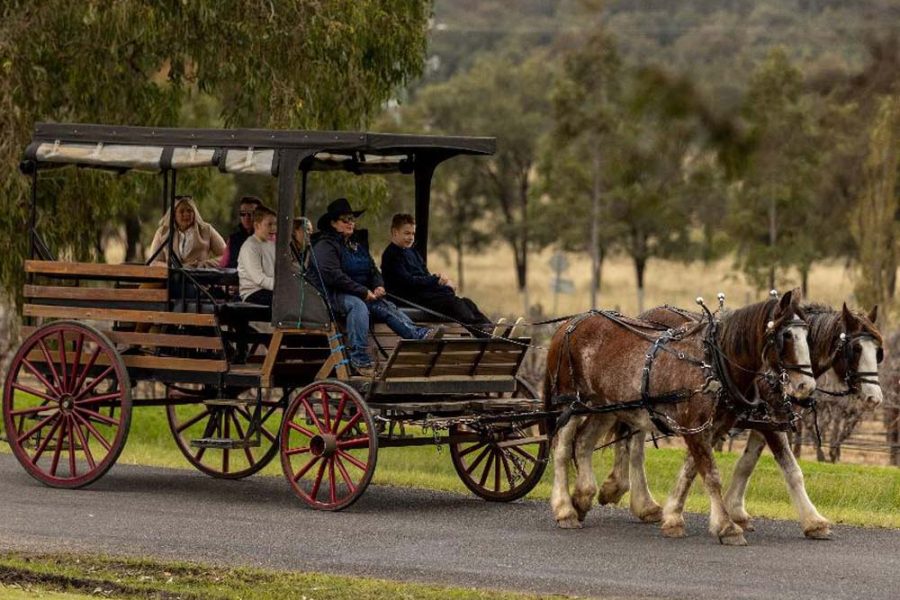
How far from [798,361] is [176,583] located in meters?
4.25

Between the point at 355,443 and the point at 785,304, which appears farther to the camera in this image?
the point at 355,443

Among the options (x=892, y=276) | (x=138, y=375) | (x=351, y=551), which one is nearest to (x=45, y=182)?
(x=138, y=375)

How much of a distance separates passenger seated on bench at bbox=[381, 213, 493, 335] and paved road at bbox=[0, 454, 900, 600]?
158 cm

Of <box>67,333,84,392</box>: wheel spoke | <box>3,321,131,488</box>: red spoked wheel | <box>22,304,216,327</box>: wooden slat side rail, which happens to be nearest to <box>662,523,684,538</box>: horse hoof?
<box>22,304,216,327</box>: wooden slat side rail

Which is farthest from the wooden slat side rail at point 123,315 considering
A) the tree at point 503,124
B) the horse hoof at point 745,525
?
the tree at point 503,124

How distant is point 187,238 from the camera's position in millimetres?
14641

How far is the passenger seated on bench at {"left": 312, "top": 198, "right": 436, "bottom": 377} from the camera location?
13.1 meters

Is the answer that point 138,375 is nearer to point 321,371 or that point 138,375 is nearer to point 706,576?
point 321,371

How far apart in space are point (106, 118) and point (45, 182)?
993mm

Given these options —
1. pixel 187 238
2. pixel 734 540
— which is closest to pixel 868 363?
pixel 734 540

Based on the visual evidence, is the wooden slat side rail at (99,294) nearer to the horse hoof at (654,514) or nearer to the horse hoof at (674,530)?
the horse hoof at (654,514)

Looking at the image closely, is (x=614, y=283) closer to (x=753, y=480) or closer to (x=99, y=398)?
(x=753, y=480)

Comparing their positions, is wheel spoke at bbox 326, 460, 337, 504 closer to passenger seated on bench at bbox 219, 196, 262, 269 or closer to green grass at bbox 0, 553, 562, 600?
passenger seated on bench at bbox 219, 196, 262, 269

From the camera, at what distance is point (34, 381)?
24562mm
